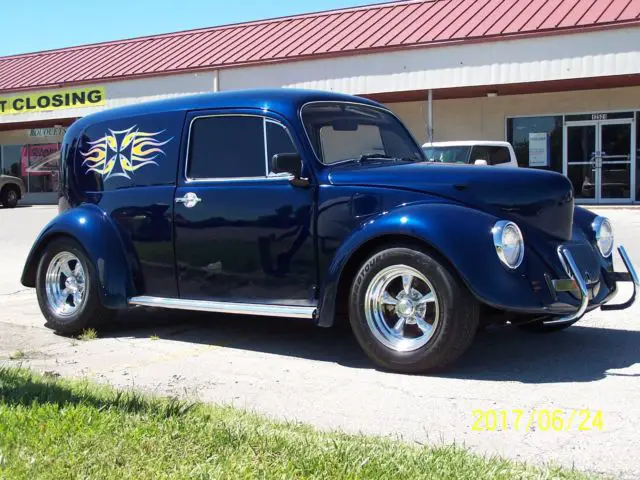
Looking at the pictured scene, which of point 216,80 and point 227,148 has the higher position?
point 216,80

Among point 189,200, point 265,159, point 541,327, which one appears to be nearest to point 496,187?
point 541,327

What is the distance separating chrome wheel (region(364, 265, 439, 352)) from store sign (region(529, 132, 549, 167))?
631 inches

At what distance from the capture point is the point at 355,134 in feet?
18.9

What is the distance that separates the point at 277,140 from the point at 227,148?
45cm

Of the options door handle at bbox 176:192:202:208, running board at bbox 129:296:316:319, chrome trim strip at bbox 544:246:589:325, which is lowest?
running board at bbox 129:296:316:319

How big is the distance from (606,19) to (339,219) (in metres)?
13.9

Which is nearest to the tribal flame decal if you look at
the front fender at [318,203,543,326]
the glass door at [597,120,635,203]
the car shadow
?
the car shadow

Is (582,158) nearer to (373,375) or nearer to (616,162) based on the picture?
(616,162)

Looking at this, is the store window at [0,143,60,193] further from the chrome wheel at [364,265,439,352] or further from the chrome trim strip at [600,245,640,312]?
the chrome trim strip at [600,245,640,312]

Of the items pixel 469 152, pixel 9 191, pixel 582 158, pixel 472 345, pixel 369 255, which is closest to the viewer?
pixel 369 255

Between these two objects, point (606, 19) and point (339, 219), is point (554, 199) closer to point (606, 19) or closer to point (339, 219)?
point (339, 219)

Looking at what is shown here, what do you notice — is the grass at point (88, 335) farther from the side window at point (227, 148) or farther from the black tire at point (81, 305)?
the side window at point (227, 148)

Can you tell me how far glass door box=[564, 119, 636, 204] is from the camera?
1878cm

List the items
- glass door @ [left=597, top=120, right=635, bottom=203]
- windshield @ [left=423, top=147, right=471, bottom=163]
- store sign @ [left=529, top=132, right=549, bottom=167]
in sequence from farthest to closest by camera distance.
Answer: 1. store sign @ [left=529, top=132, right=549, bottom=167]
2. glass door @ [left=597, top=120, right=635, bottom=203]
3. windshield @ [left=423, top=147, right=471, bottom=163]
